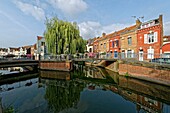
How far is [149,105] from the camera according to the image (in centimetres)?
933

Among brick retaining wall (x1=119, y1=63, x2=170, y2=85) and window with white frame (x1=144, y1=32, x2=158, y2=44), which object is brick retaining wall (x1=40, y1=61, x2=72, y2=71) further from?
window with white frame (x1=144, y1=32, x2=158, y2=44)

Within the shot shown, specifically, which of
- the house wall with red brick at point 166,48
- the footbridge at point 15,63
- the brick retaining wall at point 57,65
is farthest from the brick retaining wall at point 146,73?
the footbridge at point 15,63

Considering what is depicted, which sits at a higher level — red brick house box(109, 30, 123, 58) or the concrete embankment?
red brick house box(109, 30, 123, 58)

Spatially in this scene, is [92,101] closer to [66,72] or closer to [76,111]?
[76,111]

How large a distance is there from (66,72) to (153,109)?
16.6 metres

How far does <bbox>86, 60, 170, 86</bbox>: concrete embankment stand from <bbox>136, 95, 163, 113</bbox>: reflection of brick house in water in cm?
390

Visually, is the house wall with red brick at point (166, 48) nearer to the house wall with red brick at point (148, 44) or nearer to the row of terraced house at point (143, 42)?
the row of terraced house at point (143, 42)

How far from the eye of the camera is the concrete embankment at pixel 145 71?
13.1 meters

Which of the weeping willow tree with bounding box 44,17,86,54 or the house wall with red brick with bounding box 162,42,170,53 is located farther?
the weeping willow tree with bounding box 44,17,86,54

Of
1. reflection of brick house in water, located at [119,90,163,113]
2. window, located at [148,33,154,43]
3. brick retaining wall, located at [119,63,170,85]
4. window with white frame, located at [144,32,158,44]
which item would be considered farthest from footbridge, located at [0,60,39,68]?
window, located at [148,33,154,43]

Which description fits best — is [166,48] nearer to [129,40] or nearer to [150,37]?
[150,37]

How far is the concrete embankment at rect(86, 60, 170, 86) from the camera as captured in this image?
13.1 meters

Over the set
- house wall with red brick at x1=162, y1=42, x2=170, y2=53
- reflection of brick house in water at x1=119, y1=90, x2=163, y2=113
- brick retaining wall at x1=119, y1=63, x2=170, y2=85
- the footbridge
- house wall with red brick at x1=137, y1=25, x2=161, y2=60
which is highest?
house wall with red brick at x1=137, y1=25, x2=161, y2=60

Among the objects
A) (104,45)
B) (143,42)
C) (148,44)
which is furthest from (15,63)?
(148,44)
